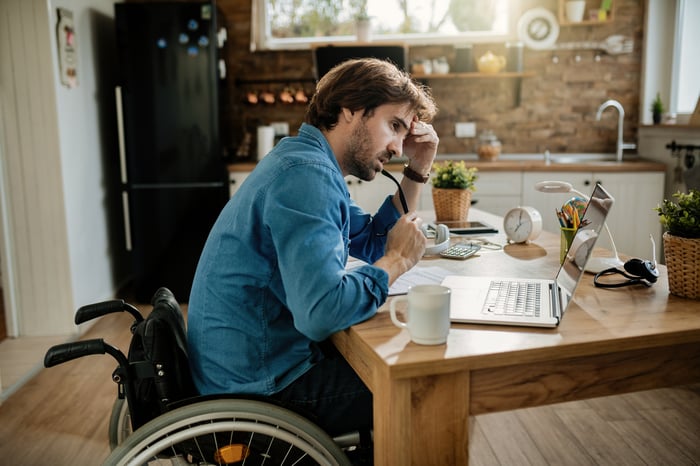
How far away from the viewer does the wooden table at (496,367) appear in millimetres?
1137

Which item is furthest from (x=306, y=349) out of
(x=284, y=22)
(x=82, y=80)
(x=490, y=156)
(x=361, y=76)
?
(x=284, y=22)

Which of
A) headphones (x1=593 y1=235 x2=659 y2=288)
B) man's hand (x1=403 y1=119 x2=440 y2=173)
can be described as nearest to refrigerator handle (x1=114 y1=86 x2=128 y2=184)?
man's hand (x1=403 y1=119 x2=440 y2=173)

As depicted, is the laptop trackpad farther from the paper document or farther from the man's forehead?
the man's forehead

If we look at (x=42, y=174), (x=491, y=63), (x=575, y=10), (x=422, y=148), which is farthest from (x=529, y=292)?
(x=575, y=10)

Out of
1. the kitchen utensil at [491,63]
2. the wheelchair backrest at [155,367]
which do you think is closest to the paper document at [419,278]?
the wheelchair backrest at [155,367]

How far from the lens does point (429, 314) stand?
116 cm

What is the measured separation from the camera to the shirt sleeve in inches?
47.9

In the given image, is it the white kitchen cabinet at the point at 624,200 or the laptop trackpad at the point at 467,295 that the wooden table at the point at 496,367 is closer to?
the laptop trackpad at the point at 467,295

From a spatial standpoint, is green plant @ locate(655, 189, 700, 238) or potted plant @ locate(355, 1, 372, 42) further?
potted plant @ locate(355, 1, 372, 42)

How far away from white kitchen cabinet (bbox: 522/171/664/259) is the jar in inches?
14.0

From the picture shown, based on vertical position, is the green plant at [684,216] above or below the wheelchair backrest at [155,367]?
above

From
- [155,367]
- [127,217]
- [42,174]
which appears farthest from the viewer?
[127,217]

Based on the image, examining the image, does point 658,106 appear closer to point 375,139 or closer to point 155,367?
point 375,139

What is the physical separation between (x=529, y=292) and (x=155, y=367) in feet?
2.84
